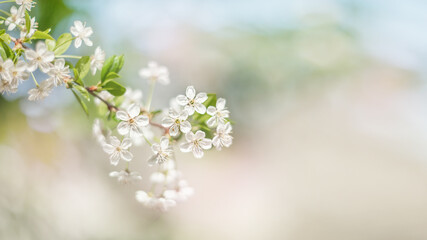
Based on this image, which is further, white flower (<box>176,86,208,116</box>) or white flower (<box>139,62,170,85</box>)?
white flower (<box>139,62,170,85</box>)

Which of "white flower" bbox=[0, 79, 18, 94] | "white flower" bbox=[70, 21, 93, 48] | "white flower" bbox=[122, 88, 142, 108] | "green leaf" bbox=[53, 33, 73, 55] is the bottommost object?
"white flower" bbox=[0, 79, 18, 94]

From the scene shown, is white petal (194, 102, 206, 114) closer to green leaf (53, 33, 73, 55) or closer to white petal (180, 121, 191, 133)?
white petal (180, 121, 191, 133)

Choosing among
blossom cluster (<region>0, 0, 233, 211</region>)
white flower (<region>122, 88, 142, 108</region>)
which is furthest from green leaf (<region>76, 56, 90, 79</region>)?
white flower (<region>122, 88, 142, 108</region>)

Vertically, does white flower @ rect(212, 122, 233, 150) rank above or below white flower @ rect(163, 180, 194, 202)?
below

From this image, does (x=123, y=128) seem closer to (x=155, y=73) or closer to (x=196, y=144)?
(x=196, y=144)

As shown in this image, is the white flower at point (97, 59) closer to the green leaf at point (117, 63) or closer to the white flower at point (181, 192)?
the green leaf at point (117, 63)

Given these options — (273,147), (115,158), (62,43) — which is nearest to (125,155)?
(115,158)

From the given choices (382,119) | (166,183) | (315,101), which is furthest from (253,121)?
(166,183)
